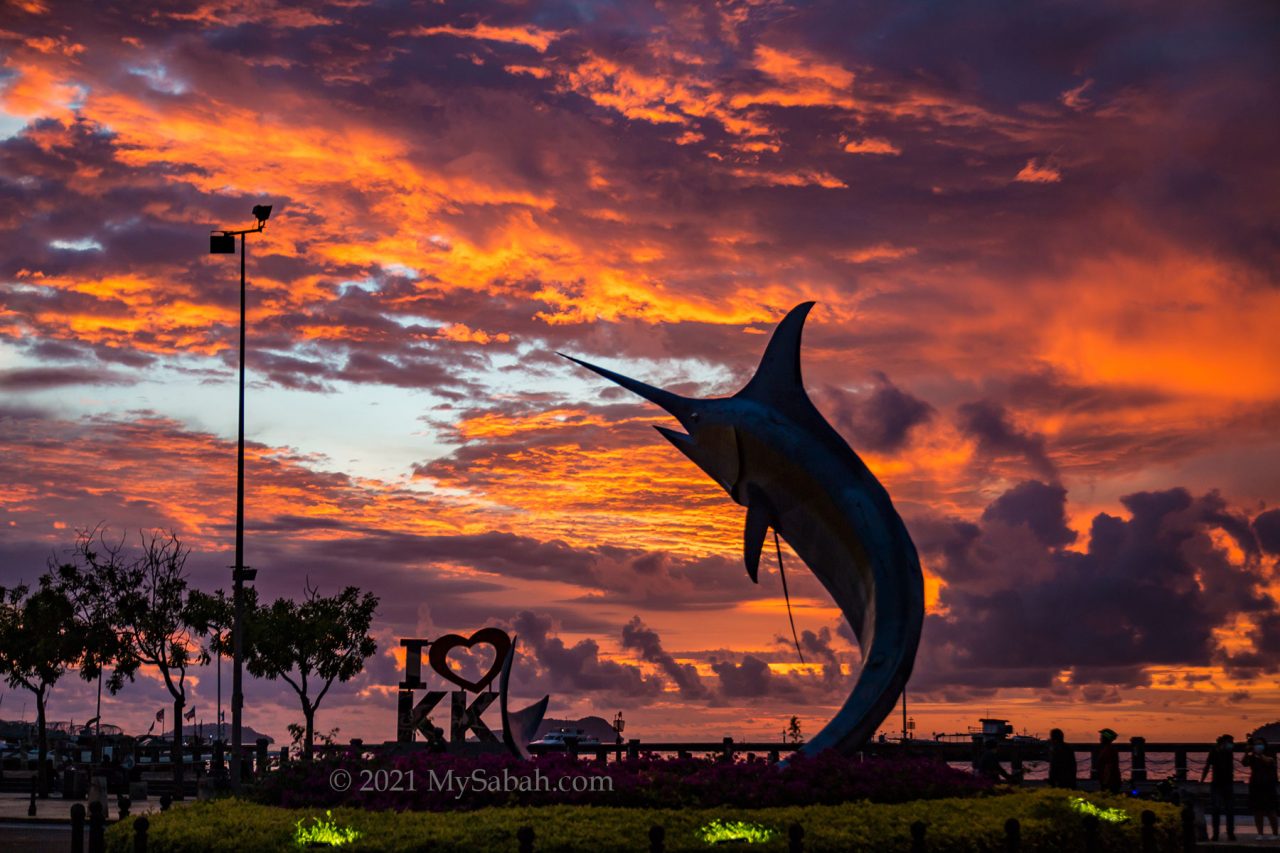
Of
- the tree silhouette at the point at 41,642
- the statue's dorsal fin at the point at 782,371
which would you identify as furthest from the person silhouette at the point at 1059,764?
the tree silhouette at the point at 41,642

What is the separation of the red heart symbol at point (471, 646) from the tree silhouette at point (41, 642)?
3693 centimetres

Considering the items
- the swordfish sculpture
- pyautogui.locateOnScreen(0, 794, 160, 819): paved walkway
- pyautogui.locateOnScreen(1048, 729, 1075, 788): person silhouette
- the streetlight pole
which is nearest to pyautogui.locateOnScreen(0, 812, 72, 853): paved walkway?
pyautogui.locateOnScreen(0, 794, 160, 819): paved walkway

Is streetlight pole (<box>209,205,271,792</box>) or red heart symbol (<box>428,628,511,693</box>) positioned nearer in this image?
red heart symbol (<box>428,628,511,693</box>)

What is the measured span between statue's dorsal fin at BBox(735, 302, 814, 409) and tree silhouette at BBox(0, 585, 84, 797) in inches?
1660

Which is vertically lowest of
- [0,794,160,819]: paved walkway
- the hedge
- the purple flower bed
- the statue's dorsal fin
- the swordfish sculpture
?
[0,794,160,819]: paved walkway

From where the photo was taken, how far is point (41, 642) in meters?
57.4

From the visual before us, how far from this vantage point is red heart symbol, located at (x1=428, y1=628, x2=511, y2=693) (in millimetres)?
25250

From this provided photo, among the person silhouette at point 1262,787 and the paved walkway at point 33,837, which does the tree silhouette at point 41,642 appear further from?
the person silhouette at point 1262,787

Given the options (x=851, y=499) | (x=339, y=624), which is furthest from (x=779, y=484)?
(x=339, y=624)

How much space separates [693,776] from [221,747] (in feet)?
119

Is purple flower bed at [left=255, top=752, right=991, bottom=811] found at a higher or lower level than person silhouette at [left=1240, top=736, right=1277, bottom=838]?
higher

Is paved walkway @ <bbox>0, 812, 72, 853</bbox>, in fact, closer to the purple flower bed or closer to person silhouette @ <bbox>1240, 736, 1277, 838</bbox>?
the purple flower bed

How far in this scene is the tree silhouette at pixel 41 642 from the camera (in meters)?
57.4

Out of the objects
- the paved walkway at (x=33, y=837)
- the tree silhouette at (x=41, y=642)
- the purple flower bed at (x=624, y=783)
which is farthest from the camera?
the tree silhouette at (x=41, y=642)
